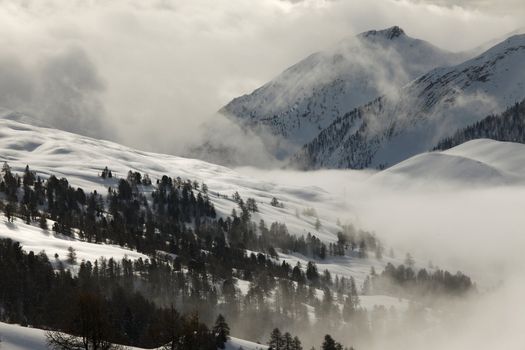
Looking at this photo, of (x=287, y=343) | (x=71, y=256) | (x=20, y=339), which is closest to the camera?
(x=20, y=339)

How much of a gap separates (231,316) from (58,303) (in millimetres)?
58717

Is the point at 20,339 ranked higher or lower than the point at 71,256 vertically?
higher

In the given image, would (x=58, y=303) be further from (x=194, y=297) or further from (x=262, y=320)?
(x=262, y=320)

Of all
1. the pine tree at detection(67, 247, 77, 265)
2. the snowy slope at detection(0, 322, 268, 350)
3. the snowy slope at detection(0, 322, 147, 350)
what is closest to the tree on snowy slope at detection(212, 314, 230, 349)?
the snowy slope at detection(0, 322, 268, 350)

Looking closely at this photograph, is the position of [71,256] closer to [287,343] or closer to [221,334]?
[287,343]

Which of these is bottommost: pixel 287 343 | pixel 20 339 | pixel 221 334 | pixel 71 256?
pixel 287 343

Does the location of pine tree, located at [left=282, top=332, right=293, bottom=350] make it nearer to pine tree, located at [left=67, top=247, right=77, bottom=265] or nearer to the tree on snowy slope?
the tree on snowy slope

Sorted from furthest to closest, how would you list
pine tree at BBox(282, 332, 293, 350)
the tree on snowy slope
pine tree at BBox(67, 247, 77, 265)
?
pine tree at BBox(67, 247, 77, 265), pine tree at BBox(282, 332, 293, 350), the tree on snowy slope

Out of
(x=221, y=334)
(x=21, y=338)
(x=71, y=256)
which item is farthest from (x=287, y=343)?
(x=71, y=256)

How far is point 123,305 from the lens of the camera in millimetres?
160875

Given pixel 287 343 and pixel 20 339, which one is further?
pixel 287 343

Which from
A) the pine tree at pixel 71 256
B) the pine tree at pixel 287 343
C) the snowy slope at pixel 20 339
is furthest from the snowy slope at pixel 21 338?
the pine tree at pixel 71 256

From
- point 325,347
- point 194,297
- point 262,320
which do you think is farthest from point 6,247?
point 325,347

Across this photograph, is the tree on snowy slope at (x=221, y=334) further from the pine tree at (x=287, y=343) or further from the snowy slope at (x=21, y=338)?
the snowy slope at (x=21, y=338)
